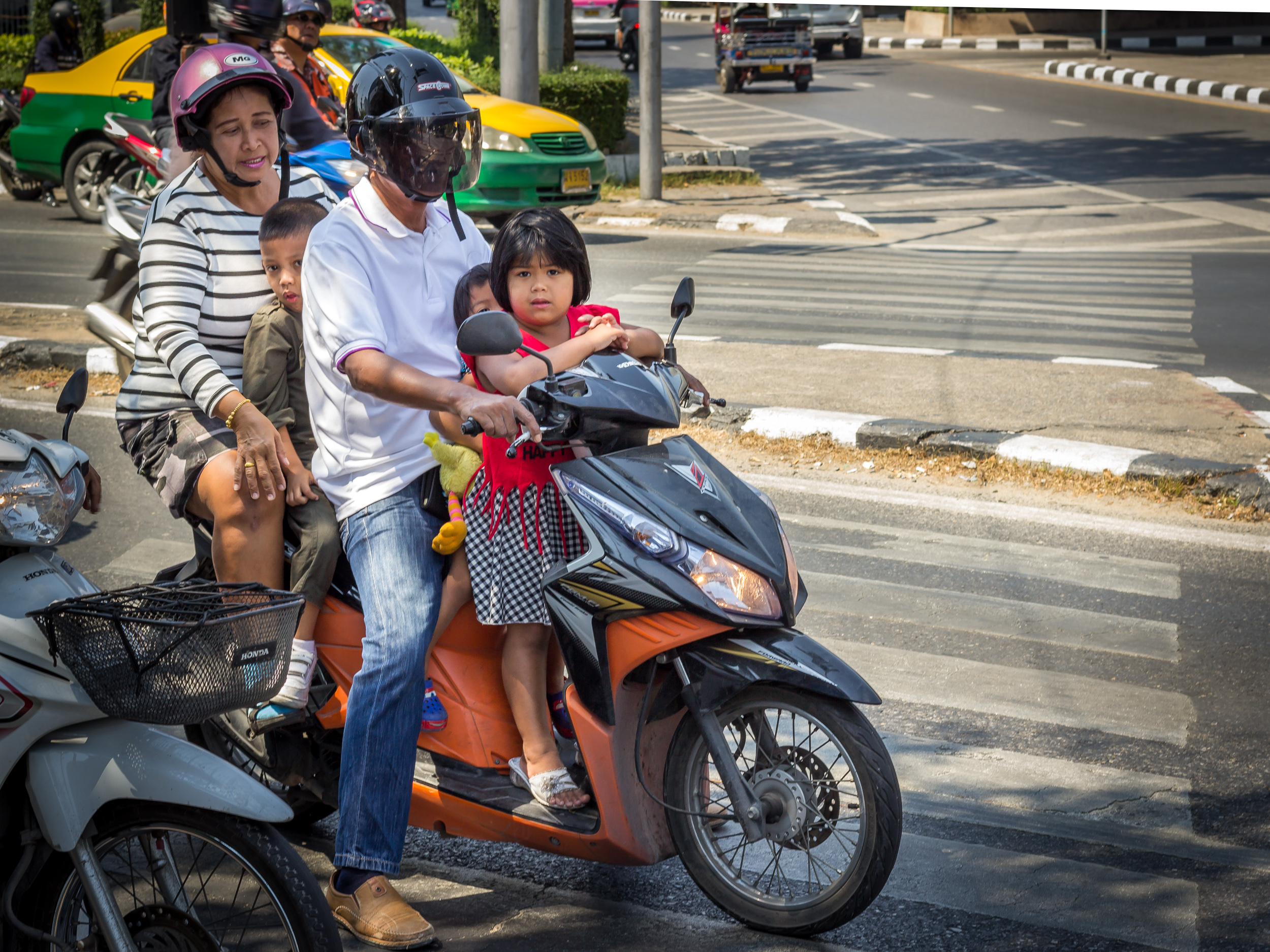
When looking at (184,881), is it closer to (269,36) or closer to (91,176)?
(269,36)

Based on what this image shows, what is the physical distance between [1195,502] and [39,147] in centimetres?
1217

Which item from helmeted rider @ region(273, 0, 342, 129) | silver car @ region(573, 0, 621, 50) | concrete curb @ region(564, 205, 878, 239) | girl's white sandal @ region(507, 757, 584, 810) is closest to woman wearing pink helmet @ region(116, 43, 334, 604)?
girl's white sandal @ region(507, 757, 584, 810)

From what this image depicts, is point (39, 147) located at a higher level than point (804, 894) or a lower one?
higher

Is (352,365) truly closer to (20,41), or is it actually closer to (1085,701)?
(1085,701)

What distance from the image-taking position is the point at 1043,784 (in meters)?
3.71

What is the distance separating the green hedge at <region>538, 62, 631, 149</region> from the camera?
17.7m

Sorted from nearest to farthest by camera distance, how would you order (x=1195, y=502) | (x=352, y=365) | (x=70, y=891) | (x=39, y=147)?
(x=70, y=891)
(x=352, y=365)
(x=1195, y=502)
(x=39, y=147)

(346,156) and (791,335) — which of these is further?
(791,335)

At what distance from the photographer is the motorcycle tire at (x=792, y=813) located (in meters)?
2.77

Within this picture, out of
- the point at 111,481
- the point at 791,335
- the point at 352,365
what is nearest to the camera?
the point at 352,365

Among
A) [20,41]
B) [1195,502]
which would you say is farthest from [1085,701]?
[20,41]

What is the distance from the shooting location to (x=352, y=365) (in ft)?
9.43

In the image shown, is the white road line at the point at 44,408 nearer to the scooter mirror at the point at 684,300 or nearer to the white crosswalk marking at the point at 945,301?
the white crosswalk marking at the point at 945,301

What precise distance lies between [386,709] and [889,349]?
259 inches
